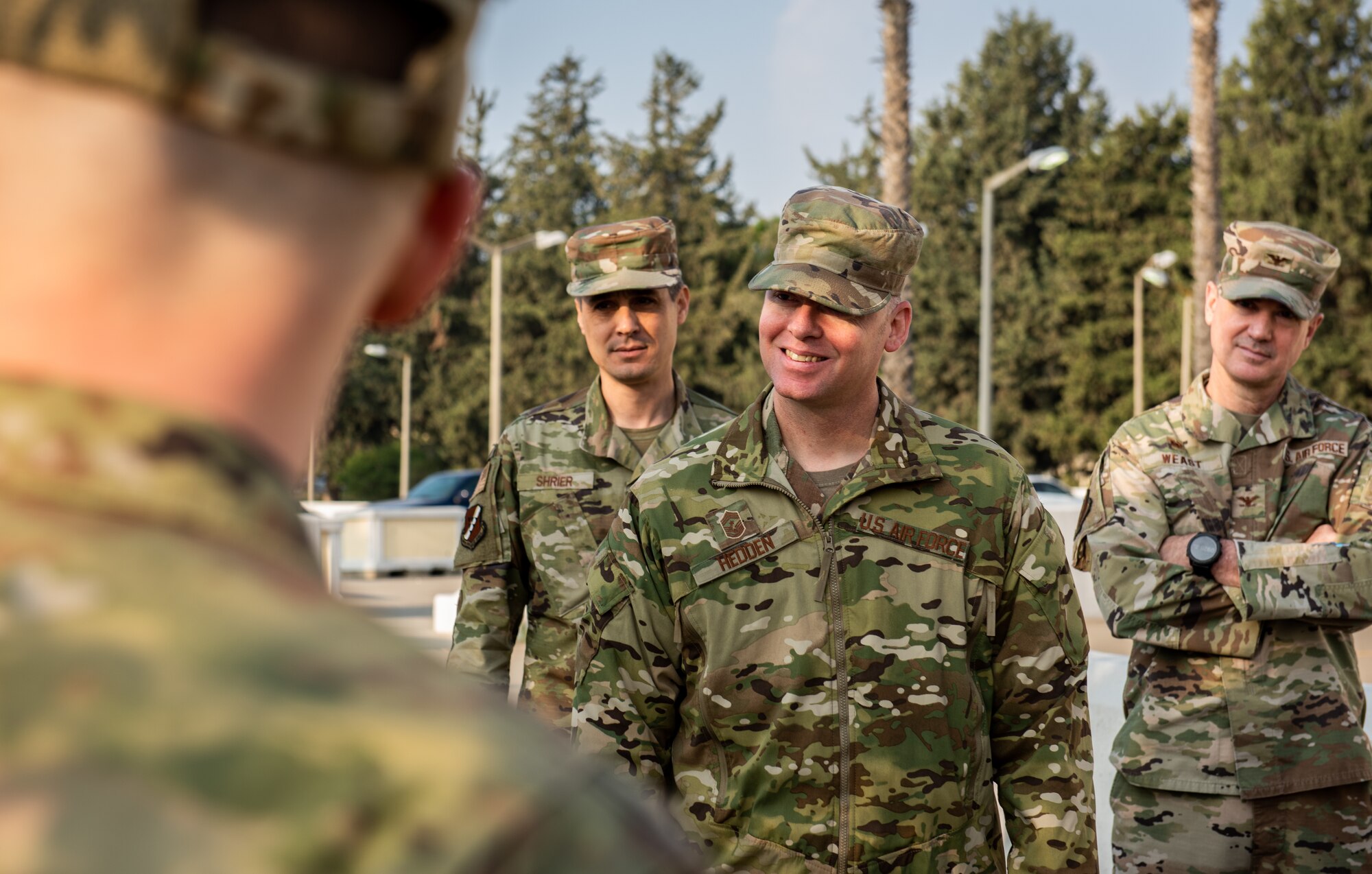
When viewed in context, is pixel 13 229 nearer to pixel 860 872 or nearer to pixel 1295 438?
pixel 860 872

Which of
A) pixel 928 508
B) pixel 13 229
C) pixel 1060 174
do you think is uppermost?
pixel 1060 174

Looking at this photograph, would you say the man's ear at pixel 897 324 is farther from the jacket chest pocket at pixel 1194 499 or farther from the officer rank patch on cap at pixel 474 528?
the officer rank patch on cap at pixel 474 528

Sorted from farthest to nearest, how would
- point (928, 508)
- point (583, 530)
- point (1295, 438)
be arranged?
point (583, 530) < point (1295, 438) < point (928, 508)

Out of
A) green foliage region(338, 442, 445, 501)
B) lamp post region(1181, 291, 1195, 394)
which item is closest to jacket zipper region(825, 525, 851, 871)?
lamp post region(1181, 291, 1195, 394)

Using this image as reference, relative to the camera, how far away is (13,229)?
0.72 meters

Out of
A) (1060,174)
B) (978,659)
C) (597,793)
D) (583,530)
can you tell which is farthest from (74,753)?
(1060,174)

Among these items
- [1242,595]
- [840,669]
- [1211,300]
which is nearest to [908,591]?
[840,669]

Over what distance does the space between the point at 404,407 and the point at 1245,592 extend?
51.6m

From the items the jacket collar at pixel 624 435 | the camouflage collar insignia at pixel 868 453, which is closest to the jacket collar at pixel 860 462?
the camouflage collar insignia at pixel 868 453

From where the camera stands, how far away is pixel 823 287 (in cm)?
373

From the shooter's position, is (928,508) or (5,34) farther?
(928,508)

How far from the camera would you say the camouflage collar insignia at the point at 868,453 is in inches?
140

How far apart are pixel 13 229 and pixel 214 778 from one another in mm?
282

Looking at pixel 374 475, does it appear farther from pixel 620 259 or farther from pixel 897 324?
pixel 897 324
